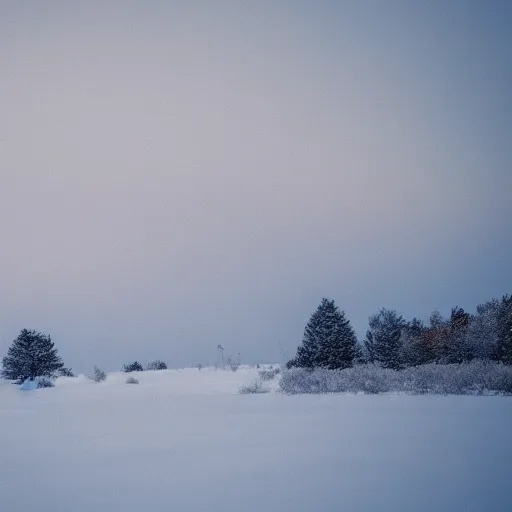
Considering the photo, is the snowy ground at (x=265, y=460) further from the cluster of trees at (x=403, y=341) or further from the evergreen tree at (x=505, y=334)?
the evergreen tree at (x=505, y=334)

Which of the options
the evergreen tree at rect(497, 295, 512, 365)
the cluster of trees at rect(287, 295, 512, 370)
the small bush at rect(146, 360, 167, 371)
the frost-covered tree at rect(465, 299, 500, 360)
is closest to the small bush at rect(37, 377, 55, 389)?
the cluster of trees at rect(287, 295, 512, 370)

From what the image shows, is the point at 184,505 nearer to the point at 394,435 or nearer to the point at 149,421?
the point at 394,435

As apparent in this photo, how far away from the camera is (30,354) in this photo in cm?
2569

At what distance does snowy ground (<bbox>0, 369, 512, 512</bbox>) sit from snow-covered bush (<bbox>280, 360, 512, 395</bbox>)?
89.8 inches

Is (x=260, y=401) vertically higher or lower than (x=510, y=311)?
lower

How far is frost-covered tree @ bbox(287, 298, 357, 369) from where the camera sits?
84.2 feet

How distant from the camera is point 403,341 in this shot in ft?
129

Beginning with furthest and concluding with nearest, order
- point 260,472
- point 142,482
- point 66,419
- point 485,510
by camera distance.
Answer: point 66,419 → point 260,472 → point 142,482 → point 485,510

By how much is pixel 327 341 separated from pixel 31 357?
54.3ft

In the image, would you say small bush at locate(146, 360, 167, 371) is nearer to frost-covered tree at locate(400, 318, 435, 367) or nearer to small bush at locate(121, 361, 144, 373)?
small bush at locate(121, 361, 144, 373)

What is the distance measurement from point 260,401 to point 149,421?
4678mm

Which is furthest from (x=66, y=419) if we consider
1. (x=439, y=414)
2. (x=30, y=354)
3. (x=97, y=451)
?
(x=30, y=354)

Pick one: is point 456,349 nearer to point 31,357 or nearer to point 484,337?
point 484,337

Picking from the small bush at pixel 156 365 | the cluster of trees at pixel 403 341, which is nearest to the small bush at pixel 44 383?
the cluster of trees at pixel 403 341
